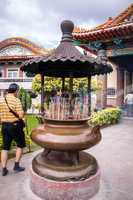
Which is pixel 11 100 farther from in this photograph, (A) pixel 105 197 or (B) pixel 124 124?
(B) pixel 124 124

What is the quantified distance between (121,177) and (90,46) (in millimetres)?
7426

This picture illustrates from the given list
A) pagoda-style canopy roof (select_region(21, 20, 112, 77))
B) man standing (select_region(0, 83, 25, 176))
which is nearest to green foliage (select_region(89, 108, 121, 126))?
man standing (select_region(0, 83, 25, 176))

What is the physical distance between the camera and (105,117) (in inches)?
396

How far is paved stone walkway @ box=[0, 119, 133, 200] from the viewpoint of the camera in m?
3.89

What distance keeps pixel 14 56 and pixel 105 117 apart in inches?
580

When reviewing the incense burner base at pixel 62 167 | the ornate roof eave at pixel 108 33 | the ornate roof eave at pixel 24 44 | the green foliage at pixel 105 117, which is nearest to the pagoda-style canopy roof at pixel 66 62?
the incense burner base at pixel 62 167

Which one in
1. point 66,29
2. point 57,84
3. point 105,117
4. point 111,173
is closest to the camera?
point 66,29

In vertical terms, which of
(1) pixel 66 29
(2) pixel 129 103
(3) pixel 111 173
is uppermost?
(1) pixel 66 29

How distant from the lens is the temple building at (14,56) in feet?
74.4

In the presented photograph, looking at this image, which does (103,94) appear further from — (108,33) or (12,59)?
(12,59)

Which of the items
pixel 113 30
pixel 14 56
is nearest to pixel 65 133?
pixel 113 30

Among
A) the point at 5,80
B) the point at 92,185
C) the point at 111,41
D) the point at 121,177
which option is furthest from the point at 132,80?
the point at 5,80

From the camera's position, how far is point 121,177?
4637 millimetres

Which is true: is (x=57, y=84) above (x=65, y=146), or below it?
above
